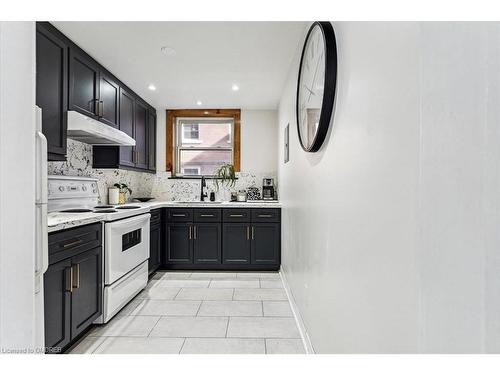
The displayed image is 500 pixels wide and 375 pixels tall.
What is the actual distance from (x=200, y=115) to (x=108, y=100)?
1.67 m

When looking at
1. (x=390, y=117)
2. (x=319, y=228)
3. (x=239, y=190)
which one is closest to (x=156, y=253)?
(x=239, y=190)

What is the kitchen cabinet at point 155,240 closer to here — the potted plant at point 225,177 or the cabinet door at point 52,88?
the potted plant at point 225,177

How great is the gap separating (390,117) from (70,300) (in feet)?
6.97

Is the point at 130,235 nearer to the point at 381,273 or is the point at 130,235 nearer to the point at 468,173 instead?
the point at 381,273

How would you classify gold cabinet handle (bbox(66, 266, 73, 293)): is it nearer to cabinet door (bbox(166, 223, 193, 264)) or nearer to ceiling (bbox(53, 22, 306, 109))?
ceiling (bbox(53, 22, 306, 109))

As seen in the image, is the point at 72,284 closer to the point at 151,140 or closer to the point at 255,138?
the point at 151,140

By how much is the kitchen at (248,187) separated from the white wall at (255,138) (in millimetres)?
22

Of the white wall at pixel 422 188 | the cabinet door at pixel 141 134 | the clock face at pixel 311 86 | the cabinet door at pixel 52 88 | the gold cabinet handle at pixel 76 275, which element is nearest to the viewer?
the white wall at pixel 422 188

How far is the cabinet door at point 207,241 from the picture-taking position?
3832mm

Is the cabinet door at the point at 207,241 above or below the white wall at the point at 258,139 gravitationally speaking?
below

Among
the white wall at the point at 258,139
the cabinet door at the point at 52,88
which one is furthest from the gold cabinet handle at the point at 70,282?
the white wall at the point at 258,139

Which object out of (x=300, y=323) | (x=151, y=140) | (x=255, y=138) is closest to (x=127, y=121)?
(x=151, y=140)

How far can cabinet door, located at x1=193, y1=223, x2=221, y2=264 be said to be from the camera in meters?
3.83

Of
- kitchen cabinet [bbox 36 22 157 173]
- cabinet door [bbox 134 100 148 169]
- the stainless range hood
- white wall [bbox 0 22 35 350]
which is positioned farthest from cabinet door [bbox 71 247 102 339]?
cabinet door [bbox 134 100 148 169]
